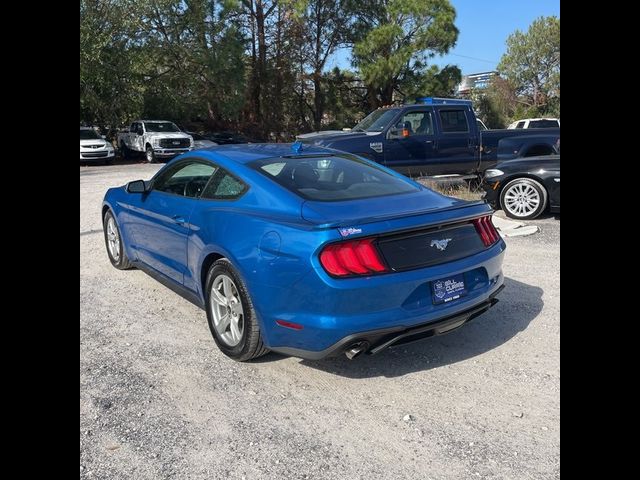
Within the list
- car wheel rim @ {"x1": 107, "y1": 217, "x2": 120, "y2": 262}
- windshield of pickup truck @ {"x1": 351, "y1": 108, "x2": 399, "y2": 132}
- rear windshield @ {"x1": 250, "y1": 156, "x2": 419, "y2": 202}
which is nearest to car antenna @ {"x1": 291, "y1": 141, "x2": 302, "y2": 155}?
rear windshield @ {"x1": 250, "y1": 156, "x2": 419, "y2": 202}

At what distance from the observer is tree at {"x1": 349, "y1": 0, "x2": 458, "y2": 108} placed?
2988 centimetres

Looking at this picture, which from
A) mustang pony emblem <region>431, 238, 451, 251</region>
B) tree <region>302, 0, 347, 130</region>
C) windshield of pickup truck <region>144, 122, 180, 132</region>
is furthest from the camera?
tree <region>302, 0, 347, 130</region>

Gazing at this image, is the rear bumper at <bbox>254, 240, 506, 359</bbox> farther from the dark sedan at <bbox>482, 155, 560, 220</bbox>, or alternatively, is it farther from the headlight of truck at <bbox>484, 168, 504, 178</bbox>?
the headlight of truck at <bbox>484, 168, 504, 178</bbox>

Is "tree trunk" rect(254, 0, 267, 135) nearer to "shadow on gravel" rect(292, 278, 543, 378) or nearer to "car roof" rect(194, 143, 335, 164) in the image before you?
"car roof" rect(194, 143, 335, 164)

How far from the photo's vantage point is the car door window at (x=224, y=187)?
392 centimetres

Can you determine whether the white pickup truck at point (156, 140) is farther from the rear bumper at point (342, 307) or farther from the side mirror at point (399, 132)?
the rear bumper at point (342, 307)

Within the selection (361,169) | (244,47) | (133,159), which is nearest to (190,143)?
(133,159)

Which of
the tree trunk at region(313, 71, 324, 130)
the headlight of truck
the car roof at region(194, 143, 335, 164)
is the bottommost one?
the headlight of truck

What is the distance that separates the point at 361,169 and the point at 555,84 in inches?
1795

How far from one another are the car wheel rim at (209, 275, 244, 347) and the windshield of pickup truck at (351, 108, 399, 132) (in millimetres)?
7438

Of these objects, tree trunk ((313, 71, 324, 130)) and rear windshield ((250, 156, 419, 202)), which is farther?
tree trunk ((313, 71, 324, 130))

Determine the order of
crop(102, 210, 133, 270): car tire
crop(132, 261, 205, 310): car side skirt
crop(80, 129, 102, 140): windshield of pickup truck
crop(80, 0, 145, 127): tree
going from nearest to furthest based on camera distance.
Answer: crop(132, 261, 205, 310): car side skirt
crop(102, 210, 133, 270): car tire
crop(80, 0, 145, 127): tree
crop(80, 129, 102, 140): windshield of pickup truck

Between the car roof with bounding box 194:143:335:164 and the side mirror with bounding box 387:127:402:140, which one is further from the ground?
the side mirror with bounding box 387:127:402:140

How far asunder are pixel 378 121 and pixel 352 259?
8.23m
